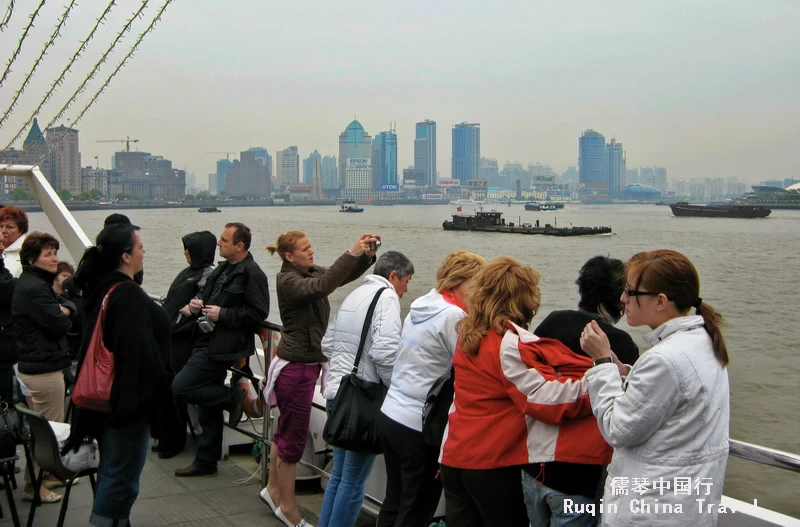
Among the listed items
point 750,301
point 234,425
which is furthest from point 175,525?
point 750,301

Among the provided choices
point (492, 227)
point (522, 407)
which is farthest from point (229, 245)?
point (492, 227)

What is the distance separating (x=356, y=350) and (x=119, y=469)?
1185 mm

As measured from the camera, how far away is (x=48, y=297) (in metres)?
4.85

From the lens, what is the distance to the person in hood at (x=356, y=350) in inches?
153

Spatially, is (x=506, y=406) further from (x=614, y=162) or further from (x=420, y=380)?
(x=614, y=162)

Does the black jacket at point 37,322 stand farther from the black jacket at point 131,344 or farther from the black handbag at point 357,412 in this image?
the black handbag at point 357,412

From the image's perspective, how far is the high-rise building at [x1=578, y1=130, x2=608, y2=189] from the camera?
186875 mm

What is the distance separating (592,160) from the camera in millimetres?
190250

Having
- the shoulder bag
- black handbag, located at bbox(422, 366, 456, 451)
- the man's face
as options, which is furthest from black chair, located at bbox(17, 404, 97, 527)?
black handbag, located at bbox(422, 366, 456, 451)

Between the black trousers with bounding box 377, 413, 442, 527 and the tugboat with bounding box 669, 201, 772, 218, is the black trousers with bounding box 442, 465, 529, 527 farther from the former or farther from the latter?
the tugboat with bounding box 669, 201, 772, 218

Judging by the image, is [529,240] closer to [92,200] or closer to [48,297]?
[92,200]

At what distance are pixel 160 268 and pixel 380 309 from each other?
3522 centimetres

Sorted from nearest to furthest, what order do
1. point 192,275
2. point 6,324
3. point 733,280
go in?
point 6,324
point 192,275
point 733,280

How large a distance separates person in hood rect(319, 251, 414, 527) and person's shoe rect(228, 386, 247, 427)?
1.68 m
